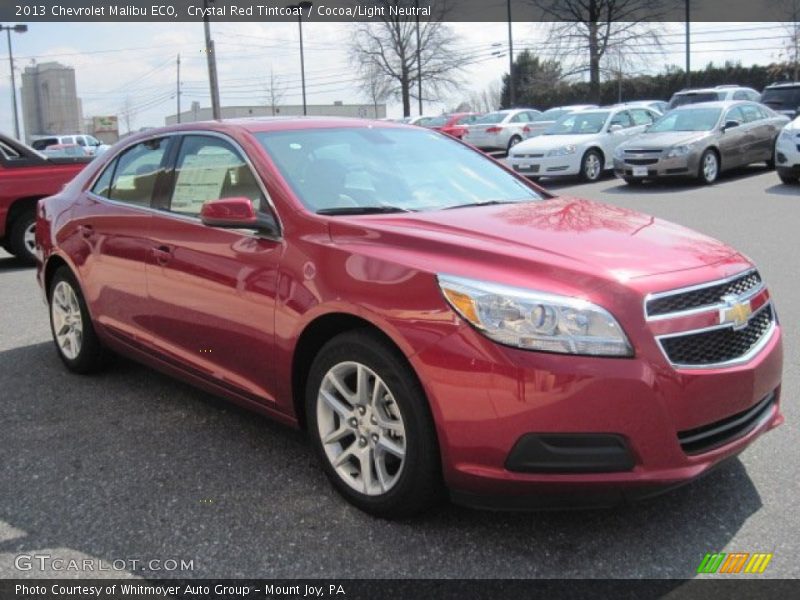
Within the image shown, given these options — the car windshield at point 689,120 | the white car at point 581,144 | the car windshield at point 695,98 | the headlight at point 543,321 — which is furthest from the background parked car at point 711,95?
the headlight at point 543,321

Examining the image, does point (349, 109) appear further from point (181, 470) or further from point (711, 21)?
point (181, 470)

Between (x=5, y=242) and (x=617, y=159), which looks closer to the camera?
(x=5, y=242)

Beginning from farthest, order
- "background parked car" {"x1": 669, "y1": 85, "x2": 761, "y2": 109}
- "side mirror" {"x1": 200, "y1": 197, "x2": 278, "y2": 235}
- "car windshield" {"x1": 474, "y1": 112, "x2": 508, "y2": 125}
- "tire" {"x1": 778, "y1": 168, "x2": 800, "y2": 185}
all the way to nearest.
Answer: "car windshield" {"x1": 474, "y1": 112, "x2": 508, "y2": 125}
"background parked car" {"x1": 669, "y1": 85, "x2": 761, "y2": 109}
"tire" {"x1": 778, "y1": 168, "x2": 800, "y2": 185}
"side mirror" {"x1": 200, "y1": 197, "x2": 278, "y2": 235}

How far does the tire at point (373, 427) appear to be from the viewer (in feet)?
9.46

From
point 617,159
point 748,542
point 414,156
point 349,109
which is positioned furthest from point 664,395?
point 349,109

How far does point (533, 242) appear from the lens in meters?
3.09

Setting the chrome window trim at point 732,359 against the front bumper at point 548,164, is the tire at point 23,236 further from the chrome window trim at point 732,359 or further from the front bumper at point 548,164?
the front bumper at point 548,164

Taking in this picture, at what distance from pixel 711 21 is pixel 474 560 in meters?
52.4

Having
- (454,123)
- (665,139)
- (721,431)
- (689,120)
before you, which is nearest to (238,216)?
(721,431)

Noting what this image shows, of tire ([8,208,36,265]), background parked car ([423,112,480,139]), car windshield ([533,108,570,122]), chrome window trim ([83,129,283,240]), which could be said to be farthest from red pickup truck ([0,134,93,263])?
car windshield ([533,108,570,122])

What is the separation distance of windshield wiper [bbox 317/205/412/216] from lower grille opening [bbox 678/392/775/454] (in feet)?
5.17

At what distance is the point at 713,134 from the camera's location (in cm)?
1505

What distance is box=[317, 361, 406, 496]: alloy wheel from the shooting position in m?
3.04

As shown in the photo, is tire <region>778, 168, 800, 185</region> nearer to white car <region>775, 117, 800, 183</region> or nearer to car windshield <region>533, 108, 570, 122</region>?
white car <region>775, 117, 800, 183</region>
